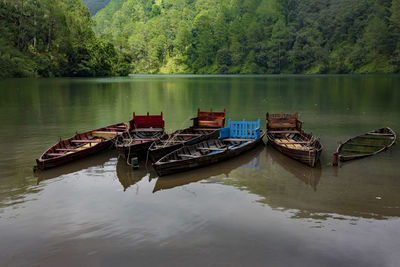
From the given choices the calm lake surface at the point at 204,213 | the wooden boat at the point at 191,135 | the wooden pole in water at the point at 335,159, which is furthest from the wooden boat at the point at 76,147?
the wooden pole in water at the point at 335,159

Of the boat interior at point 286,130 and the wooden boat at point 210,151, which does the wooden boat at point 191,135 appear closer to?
the wooden boat at point 210,151

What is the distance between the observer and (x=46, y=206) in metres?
12.5

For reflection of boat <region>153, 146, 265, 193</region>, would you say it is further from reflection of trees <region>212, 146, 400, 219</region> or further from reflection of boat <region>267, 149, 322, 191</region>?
reflection of boat <region>267, 149, 322, 191</region>

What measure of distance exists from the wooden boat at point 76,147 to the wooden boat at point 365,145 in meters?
12.6

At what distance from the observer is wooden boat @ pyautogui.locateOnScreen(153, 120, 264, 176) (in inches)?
612

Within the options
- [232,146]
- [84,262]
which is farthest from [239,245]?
[232,146]

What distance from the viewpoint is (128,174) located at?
16.2 metres

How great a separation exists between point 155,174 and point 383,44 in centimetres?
14293

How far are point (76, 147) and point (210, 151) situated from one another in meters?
7.41

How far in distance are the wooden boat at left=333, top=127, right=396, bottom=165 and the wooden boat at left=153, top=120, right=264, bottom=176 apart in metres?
4.88

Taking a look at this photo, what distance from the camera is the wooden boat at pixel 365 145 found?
18131mm

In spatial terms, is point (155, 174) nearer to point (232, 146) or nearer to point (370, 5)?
point (232, 146)

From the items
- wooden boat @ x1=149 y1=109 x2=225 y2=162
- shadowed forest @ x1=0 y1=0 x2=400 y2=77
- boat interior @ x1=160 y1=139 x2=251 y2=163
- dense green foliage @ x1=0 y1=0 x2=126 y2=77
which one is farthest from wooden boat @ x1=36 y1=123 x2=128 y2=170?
shadowed forest @ x1=0 y1=0 x2=400 y2=77

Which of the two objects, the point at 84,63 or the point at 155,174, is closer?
the point at 155,174
